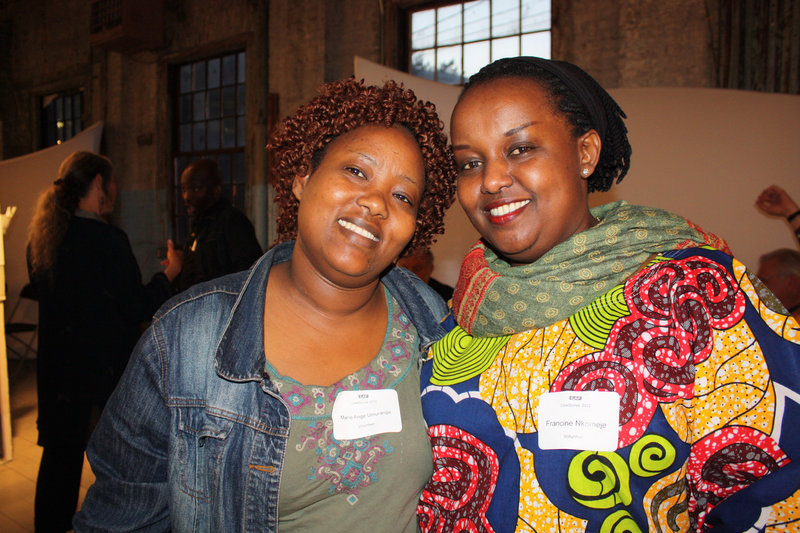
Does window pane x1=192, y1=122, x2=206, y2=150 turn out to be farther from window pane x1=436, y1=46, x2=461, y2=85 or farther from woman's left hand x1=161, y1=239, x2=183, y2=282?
woman's left hand x1=161, y1=239, x2=183, y2=282

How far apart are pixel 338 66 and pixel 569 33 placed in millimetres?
3013

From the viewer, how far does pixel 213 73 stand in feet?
26.7

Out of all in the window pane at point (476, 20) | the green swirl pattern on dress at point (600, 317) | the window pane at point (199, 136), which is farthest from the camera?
the window pane at point (199, 136)

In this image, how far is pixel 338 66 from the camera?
260 inches

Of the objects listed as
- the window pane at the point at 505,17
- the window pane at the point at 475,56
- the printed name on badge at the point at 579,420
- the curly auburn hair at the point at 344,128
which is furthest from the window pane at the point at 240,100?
the printed name on badge at the point at 579,420

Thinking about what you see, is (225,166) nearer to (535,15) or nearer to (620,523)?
(535,15)

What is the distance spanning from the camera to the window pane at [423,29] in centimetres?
626

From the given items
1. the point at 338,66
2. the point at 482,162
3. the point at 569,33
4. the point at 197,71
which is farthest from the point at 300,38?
the point at 482,162

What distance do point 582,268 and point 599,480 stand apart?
0.50m

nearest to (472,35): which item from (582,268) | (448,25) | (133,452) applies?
(448,25)

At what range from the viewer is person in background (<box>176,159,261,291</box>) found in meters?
3.66

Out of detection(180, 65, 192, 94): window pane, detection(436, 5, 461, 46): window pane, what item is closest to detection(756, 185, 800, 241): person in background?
detection(436, 5, 461, 46): window pane

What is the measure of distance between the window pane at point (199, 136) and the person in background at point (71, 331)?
19.6ft

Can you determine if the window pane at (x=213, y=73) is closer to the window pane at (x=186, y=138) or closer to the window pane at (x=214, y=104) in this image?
the window pane at (x=214, y=104)
